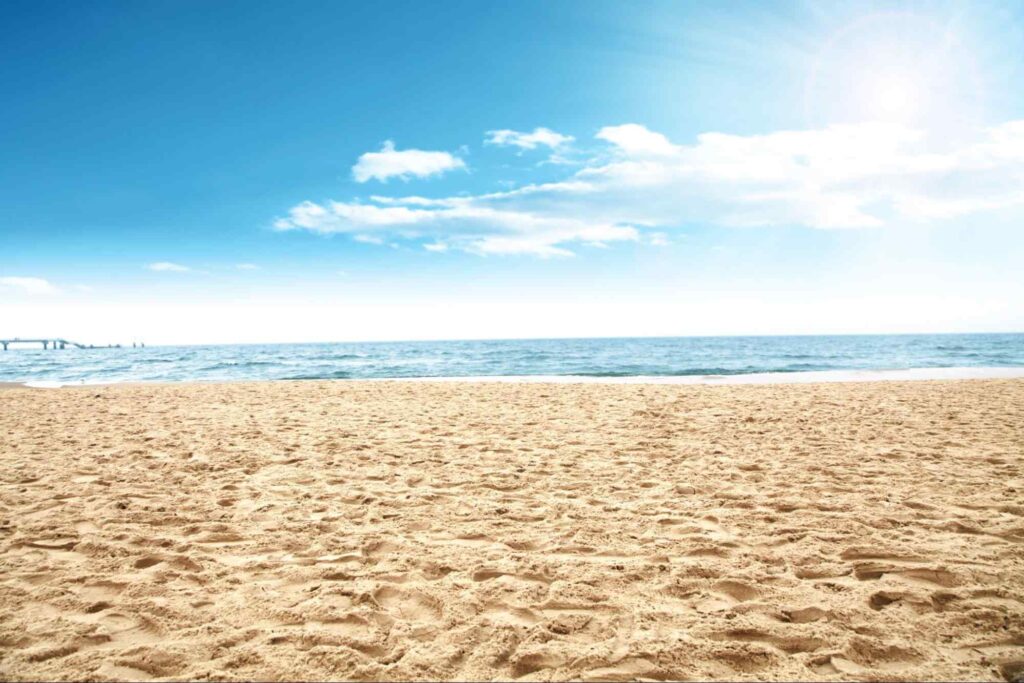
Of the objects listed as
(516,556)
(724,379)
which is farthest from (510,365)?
(516,556)

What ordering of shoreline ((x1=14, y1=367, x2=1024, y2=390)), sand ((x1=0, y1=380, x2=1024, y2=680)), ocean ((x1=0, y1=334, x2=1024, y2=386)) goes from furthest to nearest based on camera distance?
ocean ((x1=0, y1=334, x2=1024, y2=386)) < shoreline ((x1=14, y1=367, x2=1024, y2=390)) < sand ((x1=0, y1=380, x2=1024, y2=680))

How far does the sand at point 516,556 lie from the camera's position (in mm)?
2811

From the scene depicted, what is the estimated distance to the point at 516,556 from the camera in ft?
12.9

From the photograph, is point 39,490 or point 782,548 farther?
point 39,490

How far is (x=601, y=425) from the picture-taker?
9281 mm

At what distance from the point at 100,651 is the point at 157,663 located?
418 mm

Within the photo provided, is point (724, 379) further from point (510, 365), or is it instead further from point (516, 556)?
point (510, 365)

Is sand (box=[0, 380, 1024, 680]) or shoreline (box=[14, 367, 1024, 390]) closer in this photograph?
sand (box=[0, 380, 1024, 680])

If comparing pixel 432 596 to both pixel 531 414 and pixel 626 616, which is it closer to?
pixel 626 616

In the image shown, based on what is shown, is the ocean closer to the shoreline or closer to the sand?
the shoreline

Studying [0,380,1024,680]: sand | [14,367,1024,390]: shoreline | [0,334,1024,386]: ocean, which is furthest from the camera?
[0,334,1024,386]: ocean

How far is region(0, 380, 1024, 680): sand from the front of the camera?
2811 millimetres

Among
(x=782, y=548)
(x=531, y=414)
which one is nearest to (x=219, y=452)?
(x=531, y=414)

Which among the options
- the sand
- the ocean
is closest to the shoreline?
the ocean
